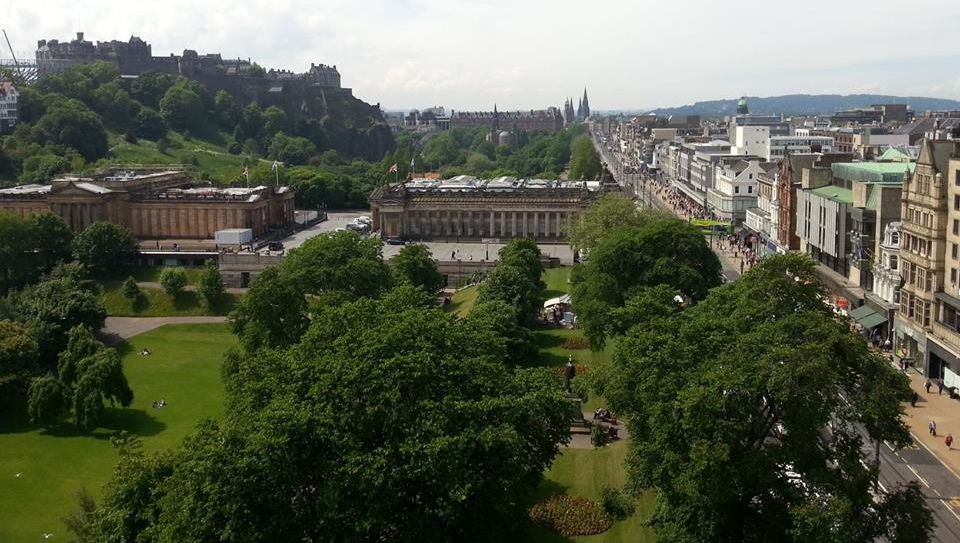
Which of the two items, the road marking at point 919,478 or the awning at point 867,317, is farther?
the awning at point 867,317

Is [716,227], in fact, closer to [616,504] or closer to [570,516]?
[570,516]

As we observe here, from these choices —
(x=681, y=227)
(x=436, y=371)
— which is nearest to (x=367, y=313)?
(x=436, y=371)

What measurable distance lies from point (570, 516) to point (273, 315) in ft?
93.2

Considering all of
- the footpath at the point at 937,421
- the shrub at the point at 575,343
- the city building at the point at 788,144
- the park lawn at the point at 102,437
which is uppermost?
the city building at the point at 788,144

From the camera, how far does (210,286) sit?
90.5 meters

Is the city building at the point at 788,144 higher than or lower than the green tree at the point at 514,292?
higher

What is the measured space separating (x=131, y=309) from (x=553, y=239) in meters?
60.8

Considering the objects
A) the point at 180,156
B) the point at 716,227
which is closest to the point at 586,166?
the point at 716,227

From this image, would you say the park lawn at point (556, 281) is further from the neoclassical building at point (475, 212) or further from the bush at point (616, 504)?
the bush at point (616, 504)

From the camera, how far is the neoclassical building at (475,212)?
132125 mm

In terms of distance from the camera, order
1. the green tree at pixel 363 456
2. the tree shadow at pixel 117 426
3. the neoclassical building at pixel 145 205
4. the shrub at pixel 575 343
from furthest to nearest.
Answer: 1. the neoclassical building at pixel 145 205
2. the shrub at pixel 575 343
3. the tree shadow at pixel 117 426
4. the green tree at pixel 363 456

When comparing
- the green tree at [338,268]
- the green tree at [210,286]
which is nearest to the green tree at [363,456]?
the green tree at [338,268]

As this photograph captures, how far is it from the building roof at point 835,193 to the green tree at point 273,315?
46391mm

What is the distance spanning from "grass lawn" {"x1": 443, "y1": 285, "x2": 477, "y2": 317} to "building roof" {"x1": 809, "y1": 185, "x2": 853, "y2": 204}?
A: 108ft
